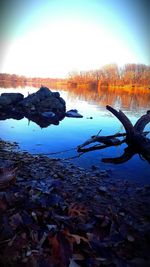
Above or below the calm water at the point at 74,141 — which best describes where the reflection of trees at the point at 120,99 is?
above

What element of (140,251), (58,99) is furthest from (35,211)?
(58,99)

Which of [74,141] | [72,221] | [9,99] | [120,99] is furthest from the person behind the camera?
[120,99]

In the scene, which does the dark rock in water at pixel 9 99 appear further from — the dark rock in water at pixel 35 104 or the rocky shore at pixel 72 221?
the rocky shore at pixel 72 221

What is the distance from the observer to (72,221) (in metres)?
3.71

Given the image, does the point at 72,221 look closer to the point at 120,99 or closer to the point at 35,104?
the point at 35,104

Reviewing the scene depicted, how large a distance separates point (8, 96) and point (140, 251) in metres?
19.2

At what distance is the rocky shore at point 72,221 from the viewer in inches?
118

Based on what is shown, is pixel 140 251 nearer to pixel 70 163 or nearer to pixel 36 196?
pixel 36 196

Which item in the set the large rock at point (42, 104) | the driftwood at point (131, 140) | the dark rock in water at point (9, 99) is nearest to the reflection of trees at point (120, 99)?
the large rock at point (42, 104)

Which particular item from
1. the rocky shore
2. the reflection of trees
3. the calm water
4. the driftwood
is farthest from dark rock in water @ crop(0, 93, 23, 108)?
the rocky shore

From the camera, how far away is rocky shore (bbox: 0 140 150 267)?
2994 mm

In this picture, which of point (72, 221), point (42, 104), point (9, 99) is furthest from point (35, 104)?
point (72, 221)

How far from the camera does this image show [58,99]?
2064cm

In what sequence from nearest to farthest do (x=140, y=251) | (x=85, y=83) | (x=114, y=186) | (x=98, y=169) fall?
(x=140, y=251) < (x=114, y=186) < (x=98, y=169) < (x=85, y=83)
